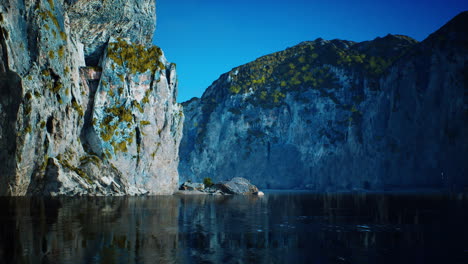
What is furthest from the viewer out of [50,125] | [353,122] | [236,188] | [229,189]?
[353,122]

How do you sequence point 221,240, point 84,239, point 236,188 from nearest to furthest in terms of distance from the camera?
1. point 84,239
2. point 221,240
3. point 236,188

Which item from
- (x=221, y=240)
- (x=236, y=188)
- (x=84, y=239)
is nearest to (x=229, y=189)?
(x=236, y=188)

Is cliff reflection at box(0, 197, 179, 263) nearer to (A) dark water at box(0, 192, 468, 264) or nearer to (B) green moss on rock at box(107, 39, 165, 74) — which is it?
(A) dark water at box(0, 192, 468, 264)

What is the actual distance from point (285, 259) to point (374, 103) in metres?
Answer: 157

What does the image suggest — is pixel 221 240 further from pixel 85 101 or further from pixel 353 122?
pixel 353 122

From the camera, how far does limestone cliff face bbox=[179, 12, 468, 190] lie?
12800 centimetres

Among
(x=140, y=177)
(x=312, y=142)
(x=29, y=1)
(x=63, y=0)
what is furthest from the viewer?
(x=312, y=142)

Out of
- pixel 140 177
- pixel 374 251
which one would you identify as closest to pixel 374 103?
pixel 140 177

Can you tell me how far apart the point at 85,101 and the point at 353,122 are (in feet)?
396

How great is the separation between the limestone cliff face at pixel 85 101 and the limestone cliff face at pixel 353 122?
84.3 m

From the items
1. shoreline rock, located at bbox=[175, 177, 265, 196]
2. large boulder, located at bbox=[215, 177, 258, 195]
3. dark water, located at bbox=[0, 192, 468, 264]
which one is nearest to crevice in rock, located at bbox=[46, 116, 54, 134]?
dark water, located at bbox=[0, 192, 468, 264]

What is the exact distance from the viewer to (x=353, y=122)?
170 m

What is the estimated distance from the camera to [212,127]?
638 feet

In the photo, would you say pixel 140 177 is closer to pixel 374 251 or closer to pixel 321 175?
pixel 374 251
